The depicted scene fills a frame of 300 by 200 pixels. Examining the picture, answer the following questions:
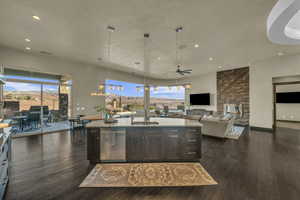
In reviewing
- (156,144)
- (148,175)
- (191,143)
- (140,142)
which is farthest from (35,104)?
(191,143)

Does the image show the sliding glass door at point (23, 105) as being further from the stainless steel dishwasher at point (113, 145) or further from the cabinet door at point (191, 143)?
the cabinet door at point (191, 143)

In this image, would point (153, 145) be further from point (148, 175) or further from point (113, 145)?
point (113, 145)

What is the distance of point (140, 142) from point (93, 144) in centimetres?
106

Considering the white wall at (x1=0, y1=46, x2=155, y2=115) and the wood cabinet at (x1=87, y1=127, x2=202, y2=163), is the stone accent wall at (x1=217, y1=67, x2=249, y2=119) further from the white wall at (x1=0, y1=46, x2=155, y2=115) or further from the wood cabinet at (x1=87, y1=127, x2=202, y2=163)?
the white wall at (x1=0, y1=46, x2=155, y2=115)

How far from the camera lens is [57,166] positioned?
2.83 m

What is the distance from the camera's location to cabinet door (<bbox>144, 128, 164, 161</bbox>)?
2824 mm

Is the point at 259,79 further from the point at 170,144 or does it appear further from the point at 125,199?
the point at 125,199

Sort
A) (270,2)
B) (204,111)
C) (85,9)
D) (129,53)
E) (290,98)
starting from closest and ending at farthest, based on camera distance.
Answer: (270,2) < (85,9) < (129,53) < (290,98) < (204,111)

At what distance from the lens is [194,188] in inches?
82.8

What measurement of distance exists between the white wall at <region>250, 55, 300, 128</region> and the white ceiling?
69cm

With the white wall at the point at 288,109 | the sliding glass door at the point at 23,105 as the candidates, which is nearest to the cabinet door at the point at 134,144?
the sliding glass door at the point at 23,105

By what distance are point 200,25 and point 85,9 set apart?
2.82 m

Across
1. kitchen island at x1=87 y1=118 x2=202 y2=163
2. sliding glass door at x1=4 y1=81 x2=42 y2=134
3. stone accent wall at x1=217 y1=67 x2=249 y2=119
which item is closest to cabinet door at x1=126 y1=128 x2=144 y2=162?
kitchen island at x1=87 y1=118 x2=202 y2=163

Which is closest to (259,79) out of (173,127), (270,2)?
(270,2)
